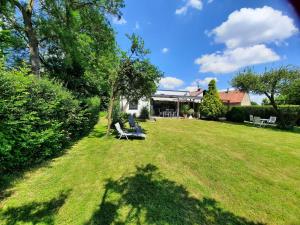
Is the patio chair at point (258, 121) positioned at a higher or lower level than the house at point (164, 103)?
lower

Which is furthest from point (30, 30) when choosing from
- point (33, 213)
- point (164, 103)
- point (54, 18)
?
point (164, 103)

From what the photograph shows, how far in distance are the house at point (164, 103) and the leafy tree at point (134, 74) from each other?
43.2 feet

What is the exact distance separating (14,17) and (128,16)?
8.30 metres

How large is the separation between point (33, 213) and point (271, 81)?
22232mm

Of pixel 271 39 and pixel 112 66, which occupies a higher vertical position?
pixel 112 66

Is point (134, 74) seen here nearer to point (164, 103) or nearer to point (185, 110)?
point (185, 110)

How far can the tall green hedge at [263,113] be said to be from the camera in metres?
20.8

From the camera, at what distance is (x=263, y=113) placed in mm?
24109

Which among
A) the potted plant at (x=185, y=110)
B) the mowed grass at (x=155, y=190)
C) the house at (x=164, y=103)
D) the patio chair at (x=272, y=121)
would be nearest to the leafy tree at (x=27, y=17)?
the mowed grass at (x=155, y=190)

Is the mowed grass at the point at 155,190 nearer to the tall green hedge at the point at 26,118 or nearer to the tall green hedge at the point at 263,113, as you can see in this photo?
the tall green hedge at the point at 26,118

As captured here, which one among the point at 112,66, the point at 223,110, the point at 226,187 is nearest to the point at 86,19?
the point at 112,66

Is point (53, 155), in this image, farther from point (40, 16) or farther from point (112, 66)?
point (40, 16)

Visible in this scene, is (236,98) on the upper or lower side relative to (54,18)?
lower

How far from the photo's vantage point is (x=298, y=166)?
779 centimetres
